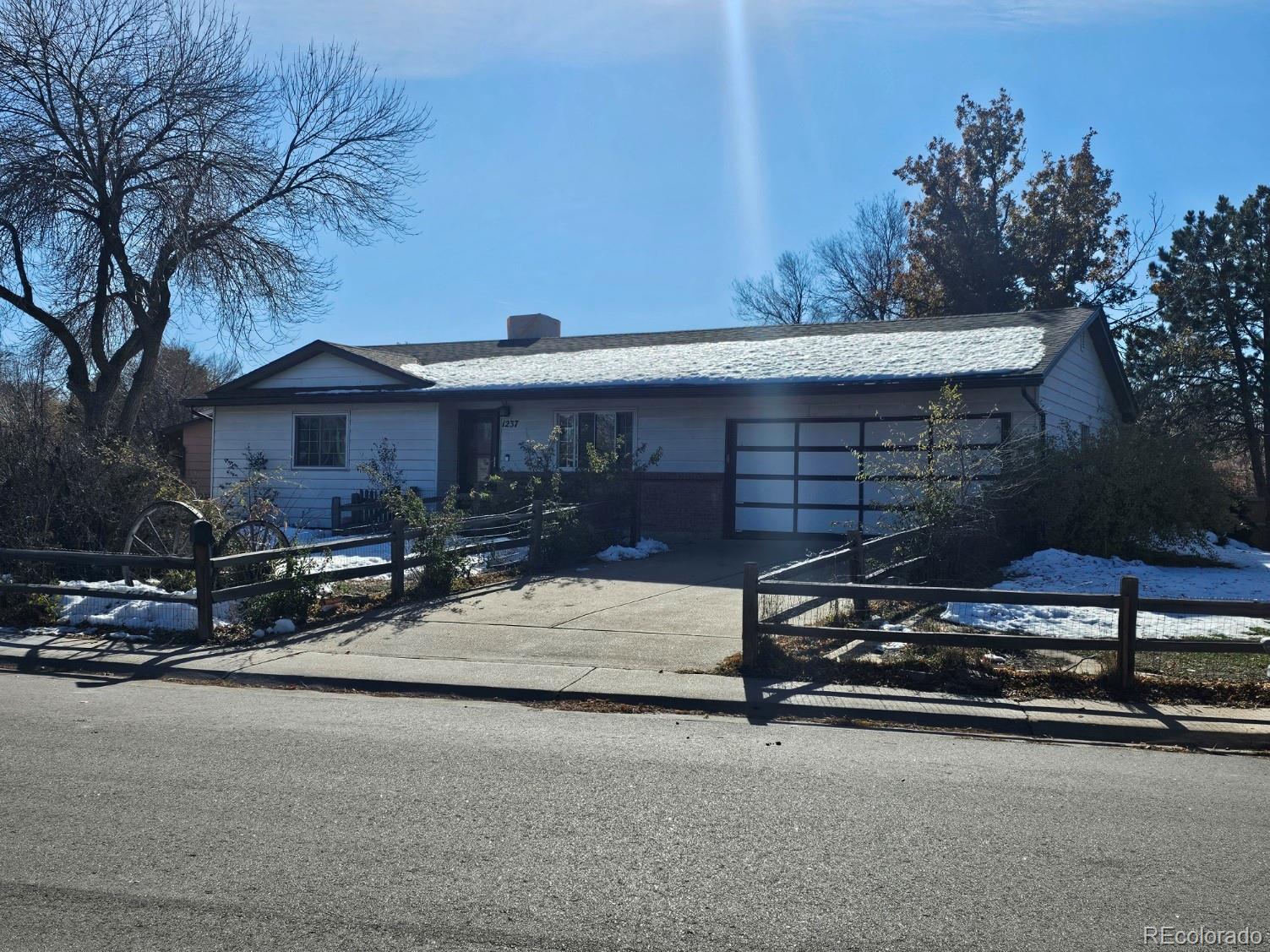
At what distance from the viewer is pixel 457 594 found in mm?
12914

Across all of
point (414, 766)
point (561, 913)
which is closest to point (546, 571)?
point (414, 766)

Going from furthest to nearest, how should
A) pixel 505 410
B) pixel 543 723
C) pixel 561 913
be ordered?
pixel 505 410
pixel 543 723
pixel 561 913

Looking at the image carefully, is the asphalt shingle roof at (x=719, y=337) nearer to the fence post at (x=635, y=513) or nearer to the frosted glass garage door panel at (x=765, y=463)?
the frosted glass garage door panel at (x=765, y=463)

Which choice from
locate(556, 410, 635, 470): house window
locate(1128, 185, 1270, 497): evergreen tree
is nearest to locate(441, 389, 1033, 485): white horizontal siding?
locate(556, 410, 635, 470): house window

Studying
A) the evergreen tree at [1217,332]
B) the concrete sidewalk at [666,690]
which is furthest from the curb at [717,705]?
the evergreen tree at [1217,332]

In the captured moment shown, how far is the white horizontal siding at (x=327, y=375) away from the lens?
22.9 meters

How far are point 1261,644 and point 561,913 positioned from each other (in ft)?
21.1

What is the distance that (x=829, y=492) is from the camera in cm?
1909

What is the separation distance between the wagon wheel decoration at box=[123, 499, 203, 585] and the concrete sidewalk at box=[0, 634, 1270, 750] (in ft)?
9.60

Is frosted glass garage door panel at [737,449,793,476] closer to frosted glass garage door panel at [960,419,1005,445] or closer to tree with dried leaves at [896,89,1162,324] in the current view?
frosted glass garage door panel at [960,419,1005,445]

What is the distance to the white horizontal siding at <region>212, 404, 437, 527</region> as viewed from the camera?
73.0 ft

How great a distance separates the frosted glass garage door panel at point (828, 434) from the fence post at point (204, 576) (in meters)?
11.7

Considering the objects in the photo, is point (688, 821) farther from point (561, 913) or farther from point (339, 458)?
point (339, 458)

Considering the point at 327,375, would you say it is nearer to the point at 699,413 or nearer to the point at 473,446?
the point at 473,446
